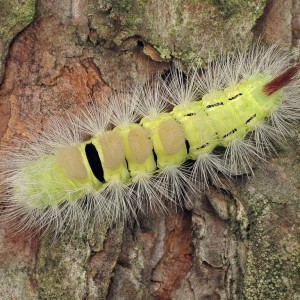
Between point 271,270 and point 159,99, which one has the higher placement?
point 159,99

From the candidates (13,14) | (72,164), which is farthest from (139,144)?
(13,14)

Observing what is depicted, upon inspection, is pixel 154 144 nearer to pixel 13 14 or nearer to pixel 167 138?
pixel 167 138

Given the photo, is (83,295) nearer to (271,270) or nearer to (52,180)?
(52,180)

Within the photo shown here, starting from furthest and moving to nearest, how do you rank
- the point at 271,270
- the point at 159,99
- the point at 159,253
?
the point at 159,99 → the point at 159,253 → the point at 271,270

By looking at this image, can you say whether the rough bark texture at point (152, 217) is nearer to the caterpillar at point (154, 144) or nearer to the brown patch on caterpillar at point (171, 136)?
the caterpillar at point (154, 144)

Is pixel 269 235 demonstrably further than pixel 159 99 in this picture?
No

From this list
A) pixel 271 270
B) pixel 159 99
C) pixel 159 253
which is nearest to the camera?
pixel 271 270

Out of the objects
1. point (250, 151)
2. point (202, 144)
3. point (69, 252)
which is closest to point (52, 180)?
point (69, 252)
